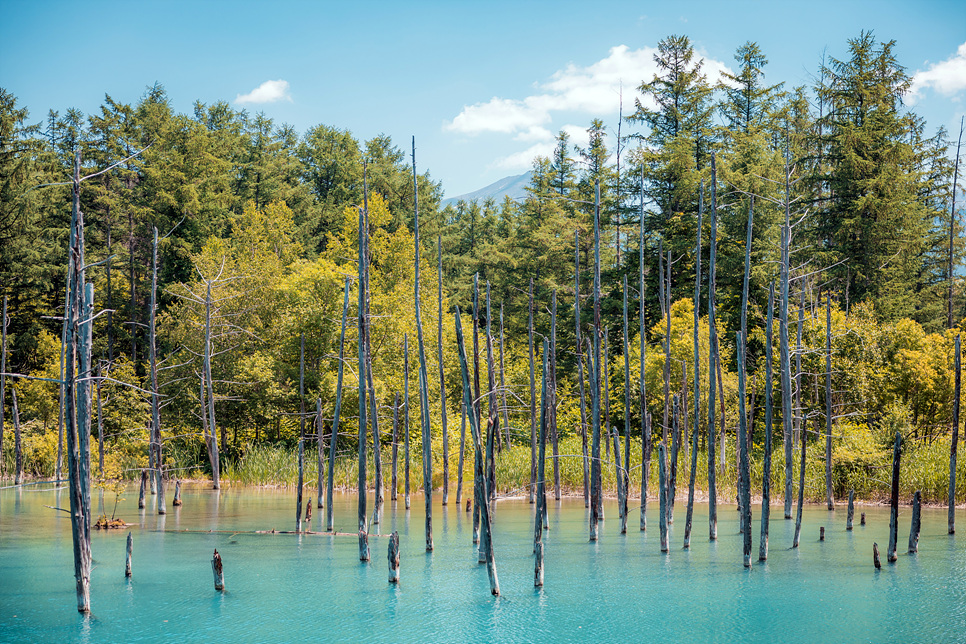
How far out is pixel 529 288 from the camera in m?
42.7

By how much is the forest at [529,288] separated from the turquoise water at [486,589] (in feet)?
23.3

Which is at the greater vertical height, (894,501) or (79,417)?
(79,417)

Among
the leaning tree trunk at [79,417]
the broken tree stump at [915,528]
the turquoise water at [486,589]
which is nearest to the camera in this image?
the leaning tree trunk at [79,417]

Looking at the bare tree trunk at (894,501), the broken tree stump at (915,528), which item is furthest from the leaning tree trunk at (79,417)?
the broken tree stump at (915,528)

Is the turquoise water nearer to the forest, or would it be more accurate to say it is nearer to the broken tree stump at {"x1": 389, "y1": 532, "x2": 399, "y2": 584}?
the broken tree stump at {"x1": 389, "y1": 532, "x2": 399, "y2": 584}

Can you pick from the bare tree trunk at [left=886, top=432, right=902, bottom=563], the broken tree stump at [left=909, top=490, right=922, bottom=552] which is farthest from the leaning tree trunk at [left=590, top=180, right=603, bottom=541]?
the broken tree stump at [left=909, top=490, right=922, bottom=552]

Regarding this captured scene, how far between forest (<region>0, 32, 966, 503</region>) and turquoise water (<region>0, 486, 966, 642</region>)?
23.3 feet

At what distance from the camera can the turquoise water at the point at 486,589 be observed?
14133 millimetres

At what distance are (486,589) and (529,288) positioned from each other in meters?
27.0

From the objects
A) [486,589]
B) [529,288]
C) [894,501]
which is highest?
A: [529,288]

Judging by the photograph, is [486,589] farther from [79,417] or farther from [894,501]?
[894,501]

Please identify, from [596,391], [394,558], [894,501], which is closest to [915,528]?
[894,501]

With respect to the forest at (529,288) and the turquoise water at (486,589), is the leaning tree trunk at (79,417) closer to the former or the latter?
the turquoise water at (486,589)

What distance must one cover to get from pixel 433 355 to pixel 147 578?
70.1 feet
